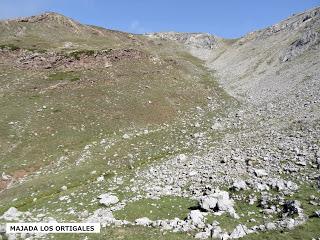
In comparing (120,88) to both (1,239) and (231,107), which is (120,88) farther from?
(1,239)

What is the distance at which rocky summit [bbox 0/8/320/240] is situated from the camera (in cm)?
2438

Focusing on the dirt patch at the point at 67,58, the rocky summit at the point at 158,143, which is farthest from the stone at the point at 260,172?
the dirt patch at the point at 67,58

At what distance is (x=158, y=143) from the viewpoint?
133ft

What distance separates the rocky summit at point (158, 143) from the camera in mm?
24375

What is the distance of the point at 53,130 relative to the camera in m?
43.6

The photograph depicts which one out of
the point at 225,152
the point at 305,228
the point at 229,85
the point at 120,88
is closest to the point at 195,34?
the point at 229,85

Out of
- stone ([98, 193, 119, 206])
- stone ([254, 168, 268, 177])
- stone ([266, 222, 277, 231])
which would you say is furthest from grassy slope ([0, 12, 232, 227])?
stone ([266, 222, 277, 231])

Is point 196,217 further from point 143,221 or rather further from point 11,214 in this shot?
point 11,214

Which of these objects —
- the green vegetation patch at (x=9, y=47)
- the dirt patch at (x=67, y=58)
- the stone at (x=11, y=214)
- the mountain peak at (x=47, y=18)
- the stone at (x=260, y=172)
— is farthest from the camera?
the mountain peak at (x=47, y=18)

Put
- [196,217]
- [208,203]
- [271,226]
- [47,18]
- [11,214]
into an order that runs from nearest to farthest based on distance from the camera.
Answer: [271,226]
[196,217]
[208,203]
[11,214]
[47,18]

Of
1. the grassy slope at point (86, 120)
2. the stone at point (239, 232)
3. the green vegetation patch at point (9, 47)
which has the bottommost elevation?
the stone at point (239, 232)

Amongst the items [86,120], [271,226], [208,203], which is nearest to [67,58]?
[86,120]

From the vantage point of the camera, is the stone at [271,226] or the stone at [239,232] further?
the stone at [271,226]

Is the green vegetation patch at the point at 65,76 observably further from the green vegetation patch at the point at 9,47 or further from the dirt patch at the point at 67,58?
the green vegetation patch at the point at 9,47
